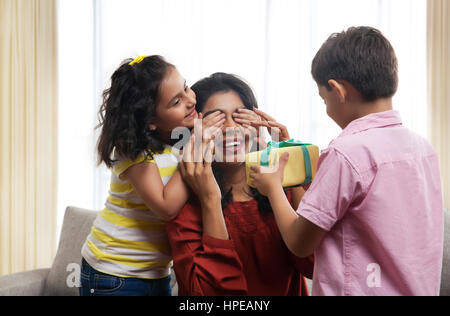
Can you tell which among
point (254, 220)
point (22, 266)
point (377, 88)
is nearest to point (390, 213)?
point (377, 88)

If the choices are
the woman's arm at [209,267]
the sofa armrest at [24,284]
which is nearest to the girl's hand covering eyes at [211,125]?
the woman's arm at [209,267]

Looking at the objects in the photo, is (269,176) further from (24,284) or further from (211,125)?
(24,284)

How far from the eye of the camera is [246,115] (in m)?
1.23

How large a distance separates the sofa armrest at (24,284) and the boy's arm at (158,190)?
121 centimetres

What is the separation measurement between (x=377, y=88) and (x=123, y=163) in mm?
740

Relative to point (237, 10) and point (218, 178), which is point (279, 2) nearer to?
point (237, 10)

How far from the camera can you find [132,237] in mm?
1263

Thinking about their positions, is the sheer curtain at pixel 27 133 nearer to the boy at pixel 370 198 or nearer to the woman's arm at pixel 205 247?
the woman's arm at pixel 205 247

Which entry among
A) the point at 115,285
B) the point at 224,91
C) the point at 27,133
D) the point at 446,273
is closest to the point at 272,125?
the point at 224,91

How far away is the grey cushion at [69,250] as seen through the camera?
211 cm

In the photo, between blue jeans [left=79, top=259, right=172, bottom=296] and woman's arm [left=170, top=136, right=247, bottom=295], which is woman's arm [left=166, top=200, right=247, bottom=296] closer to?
woman's arm [left=170, top=136, right=247, bottom=295]

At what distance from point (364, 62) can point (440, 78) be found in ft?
6.06

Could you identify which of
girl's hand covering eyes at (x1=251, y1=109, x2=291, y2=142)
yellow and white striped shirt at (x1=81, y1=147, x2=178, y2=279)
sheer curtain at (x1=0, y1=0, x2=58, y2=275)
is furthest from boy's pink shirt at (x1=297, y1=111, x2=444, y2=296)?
sheer curtain at (x1=0, y1=0, x2=58, y2=275)

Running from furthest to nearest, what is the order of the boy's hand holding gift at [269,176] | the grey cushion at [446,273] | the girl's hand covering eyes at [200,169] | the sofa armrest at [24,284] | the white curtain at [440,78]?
the white curtain at [440,78]
the sofa armrest at [24,284]
the grey cushion at [446,273]
the girl's hand covering eyes at [200,169]
the boy's hand holding gift at [269,176]
